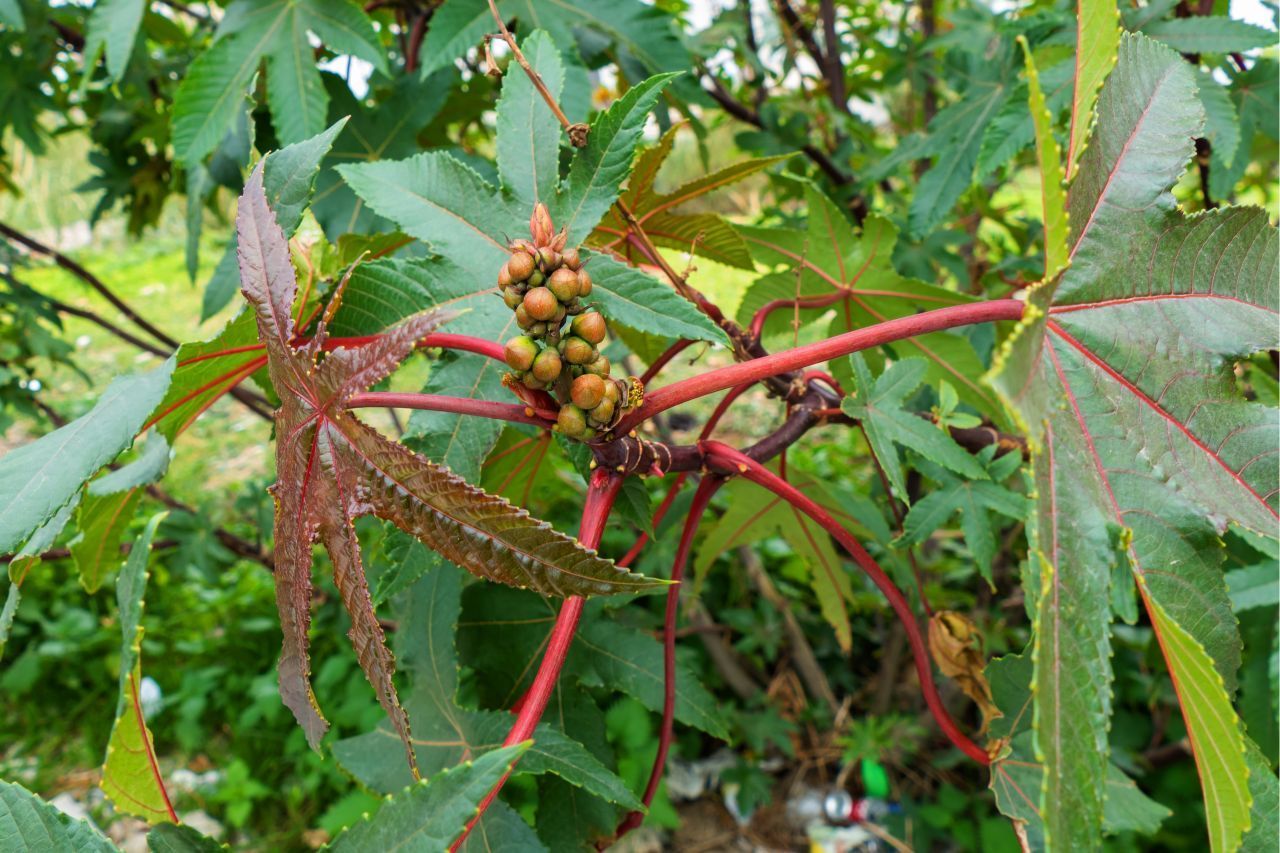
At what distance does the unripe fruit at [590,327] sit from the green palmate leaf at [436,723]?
37cm

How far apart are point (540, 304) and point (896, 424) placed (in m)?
0.40

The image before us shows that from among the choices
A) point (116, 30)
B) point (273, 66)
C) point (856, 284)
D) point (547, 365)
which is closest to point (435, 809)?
point (547, 365)

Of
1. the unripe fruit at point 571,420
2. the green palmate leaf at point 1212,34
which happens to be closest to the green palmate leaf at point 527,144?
the unripe fruit at point 571,420

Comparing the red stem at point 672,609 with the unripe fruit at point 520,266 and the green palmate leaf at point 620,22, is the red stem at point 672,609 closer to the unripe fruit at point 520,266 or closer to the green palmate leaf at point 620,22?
the unripe fruit at point 520,266

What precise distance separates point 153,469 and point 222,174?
2.77 ft

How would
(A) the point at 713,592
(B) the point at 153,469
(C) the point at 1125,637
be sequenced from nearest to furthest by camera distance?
1. (B) the point at 153,469
2. (C) the point at 1125,637
3. (A) the point at 713,592

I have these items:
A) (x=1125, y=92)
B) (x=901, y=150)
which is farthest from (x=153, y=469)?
(x=901, y=150)

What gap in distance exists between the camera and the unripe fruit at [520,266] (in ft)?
1.69

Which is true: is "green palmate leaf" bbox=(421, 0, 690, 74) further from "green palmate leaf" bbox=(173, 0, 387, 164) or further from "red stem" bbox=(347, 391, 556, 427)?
"red stem" bbox=(347, 391, 556, 427)

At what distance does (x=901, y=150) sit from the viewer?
4.68 feet

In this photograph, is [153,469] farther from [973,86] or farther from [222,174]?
[973,86]

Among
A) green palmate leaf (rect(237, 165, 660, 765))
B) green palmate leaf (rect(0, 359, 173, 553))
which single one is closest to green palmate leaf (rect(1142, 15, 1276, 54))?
green palmate leaf (rect(237, 165, 660, 765))

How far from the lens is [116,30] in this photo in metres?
1.13

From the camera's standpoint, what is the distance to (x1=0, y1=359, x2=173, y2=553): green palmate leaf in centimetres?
53
